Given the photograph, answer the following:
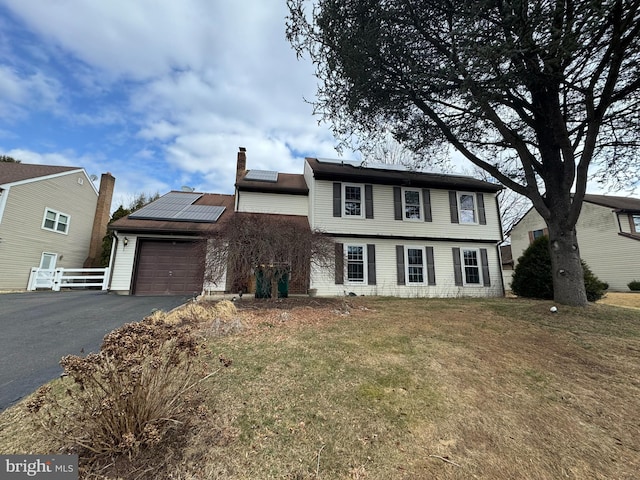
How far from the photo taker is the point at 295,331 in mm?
5391

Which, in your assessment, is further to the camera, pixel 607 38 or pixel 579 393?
pixel 607 38

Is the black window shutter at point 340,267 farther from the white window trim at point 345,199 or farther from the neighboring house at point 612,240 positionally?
the neighboring house at point 612,240

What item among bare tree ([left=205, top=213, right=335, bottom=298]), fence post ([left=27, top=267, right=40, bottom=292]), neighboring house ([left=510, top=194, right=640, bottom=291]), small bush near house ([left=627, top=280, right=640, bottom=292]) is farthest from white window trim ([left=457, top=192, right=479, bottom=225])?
fence post ([left=27, top=267, right=40, bottom=292])

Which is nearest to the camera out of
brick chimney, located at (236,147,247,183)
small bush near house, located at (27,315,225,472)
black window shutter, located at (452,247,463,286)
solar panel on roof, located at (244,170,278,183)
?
small bush near house, located at (27,315,225,472)

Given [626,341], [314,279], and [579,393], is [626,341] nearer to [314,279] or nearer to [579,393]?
[579,393]

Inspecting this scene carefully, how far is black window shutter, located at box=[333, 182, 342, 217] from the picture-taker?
40.4 ft

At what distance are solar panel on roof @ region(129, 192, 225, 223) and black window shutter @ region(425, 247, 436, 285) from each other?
10.3 metres

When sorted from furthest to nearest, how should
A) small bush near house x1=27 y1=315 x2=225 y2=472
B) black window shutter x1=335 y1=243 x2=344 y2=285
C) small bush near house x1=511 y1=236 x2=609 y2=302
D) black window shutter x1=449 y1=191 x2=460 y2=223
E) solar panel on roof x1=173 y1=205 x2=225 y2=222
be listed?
black window shutter x1=449 y1=191 x2=460 y2=223, solar panel on roof x1=173 y1=205 x2=225 y2=222, small bush near house x1=511 y1=236 x2=609 y2=302, black window shutter x1=335 y1=243 x2=344 y2=285, small bush near house x1=27 y1=315 x2=225 y2=472

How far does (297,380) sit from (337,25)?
8253mm

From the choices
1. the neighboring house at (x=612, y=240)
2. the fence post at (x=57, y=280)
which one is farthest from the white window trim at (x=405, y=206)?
the fence post at (x=57, y=280)

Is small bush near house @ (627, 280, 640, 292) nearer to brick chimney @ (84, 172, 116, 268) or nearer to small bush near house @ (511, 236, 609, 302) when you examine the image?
small bush near house @ (511, 236, 609, 302)

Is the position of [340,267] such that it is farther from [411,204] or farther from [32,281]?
[32,281]

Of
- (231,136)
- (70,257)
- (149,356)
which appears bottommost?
(149,356)

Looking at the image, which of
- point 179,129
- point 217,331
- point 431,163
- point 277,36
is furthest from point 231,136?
point 217,331
